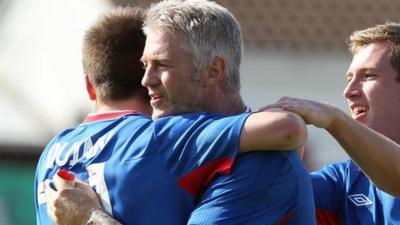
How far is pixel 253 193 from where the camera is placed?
152 inches

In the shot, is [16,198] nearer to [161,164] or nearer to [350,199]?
[350,199]

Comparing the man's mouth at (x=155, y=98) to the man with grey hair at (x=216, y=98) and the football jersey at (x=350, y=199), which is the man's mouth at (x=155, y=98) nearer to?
the man with grey hair at (x=216, y=98)

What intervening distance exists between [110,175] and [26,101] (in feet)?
26.3

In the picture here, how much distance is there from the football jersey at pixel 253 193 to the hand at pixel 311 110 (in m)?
0.13

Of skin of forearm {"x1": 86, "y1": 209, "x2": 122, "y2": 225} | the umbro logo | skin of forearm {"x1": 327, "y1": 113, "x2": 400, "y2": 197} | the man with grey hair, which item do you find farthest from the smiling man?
skin of forearm {"x1": 86, "y1": 209, "x2": 122, "y2": 225}

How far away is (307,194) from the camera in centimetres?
396

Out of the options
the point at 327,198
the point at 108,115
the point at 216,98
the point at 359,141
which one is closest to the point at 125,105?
the point at 108,115

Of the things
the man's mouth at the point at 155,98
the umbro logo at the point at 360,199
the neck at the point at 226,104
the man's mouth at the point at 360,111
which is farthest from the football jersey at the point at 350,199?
the man's mouth at the point at 155,98

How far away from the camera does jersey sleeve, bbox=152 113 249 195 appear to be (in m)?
3.87

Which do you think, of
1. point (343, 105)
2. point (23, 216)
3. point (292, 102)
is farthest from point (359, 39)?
point (343, 105)

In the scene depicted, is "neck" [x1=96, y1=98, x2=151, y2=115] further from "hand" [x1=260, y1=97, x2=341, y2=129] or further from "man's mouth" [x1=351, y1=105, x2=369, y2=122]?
"man's mouth" [x1=351, y1=105, x2=369, y2=122]

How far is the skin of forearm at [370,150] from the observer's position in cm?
403

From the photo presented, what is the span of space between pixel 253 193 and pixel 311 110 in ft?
1.09

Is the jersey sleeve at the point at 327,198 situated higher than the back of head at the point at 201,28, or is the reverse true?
the back of head at the point at 201,28
